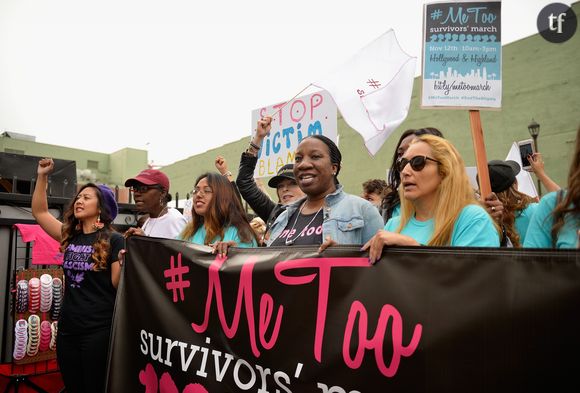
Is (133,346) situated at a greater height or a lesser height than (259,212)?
lesser

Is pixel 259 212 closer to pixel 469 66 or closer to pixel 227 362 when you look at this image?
→ pixel 227 362

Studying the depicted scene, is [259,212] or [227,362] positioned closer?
[227,362]

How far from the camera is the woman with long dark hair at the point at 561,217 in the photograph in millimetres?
1585

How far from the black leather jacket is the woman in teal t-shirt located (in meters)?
0.19

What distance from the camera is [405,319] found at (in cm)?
163

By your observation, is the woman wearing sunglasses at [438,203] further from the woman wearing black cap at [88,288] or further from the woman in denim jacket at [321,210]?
the woman wearing black cap at [88,288]

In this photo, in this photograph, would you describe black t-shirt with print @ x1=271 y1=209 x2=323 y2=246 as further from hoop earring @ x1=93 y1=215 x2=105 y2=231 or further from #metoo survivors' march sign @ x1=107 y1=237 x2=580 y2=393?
hoop earring @ x1=93 y1=215 x2=105 y2=231

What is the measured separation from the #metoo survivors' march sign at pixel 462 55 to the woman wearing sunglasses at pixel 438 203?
0.94 m

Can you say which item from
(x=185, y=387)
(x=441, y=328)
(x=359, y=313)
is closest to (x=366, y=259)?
(x=359, y=313)

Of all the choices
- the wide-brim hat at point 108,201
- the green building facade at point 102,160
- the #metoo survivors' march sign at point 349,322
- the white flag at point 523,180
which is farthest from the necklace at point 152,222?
the green building facade at point 102,160

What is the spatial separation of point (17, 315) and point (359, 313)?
12.4 feet

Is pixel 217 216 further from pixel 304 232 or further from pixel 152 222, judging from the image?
pixel 152 222

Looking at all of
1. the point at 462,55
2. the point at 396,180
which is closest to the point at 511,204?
the point at 396,180

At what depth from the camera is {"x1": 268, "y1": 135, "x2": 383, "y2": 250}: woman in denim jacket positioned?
2.54 m
